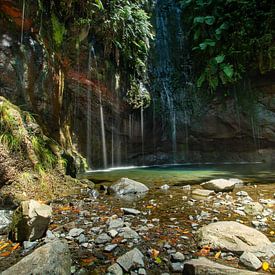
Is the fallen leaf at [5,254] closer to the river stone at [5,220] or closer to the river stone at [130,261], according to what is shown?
the river stone at [5,220]

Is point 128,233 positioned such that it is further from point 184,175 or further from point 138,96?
point 138,96

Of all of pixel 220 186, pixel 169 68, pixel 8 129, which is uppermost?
pixel 169 68

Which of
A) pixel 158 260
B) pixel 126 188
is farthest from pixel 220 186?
pixel 158 260

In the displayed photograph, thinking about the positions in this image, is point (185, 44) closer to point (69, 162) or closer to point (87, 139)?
point (87, 139)

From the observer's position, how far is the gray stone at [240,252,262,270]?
189 centimetres

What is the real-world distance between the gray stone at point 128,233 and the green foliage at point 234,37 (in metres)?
8.83

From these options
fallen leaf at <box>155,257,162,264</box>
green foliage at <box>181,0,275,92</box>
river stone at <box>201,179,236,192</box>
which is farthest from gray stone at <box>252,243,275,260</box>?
green foliage at <box>181,0,275,92</box>

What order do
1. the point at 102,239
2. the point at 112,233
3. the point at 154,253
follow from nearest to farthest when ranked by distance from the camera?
the point at 154,253, the point at 102,239, the point at 112,233

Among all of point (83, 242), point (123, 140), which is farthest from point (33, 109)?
point (123, 140)

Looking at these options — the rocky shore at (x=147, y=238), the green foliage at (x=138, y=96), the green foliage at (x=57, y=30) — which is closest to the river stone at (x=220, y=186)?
the rocky shore at (x=147, y=238)

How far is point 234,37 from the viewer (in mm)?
10094

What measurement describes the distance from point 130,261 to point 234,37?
1045 centimetres

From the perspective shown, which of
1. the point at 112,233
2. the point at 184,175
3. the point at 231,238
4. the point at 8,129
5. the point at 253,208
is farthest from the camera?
the point at 184,175

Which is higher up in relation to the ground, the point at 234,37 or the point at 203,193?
the point at 234,37
